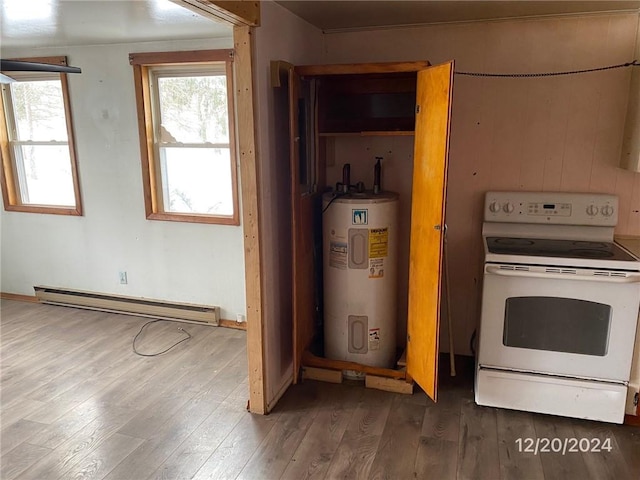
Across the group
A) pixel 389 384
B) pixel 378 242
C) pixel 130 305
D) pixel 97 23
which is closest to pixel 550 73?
pixel 378 242

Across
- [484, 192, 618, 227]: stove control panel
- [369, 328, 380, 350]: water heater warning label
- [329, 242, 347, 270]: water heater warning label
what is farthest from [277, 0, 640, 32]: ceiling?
[369, 328, 380, 350]: water heater warning label

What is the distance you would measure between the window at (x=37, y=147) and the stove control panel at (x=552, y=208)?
3.33 metres

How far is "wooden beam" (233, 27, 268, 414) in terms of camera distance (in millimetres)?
2207

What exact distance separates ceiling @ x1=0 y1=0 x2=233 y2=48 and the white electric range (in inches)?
75.2

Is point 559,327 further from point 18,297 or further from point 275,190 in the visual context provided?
Result: point 18,297

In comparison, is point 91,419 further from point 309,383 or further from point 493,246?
point 493,246

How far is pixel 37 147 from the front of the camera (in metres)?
4.20

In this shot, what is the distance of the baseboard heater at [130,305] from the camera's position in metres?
3.89

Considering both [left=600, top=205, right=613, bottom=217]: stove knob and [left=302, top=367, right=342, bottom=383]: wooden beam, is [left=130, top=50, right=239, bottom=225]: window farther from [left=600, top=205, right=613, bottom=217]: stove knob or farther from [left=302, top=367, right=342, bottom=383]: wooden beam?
[left=600, top=205, right=613, bottom=217]: stove knob

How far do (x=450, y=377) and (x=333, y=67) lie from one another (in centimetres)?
195

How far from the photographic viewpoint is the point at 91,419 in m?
2.57

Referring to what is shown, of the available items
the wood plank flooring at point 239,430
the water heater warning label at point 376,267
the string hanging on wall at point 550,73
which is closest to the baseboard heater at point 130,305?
the wood plank flooring at point 239,430

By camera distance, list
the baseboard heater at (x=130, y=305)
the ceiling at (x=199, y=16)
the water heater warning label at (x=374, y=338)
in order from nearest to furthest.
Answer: the ceiling at (x=199, y=16) < the water heater warning label at (x=374, y=338) < the baseboard heater at (x=130, y=305)

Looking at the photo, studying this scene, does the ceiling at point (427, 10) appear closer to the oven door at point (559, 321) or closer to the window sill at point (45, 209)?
the oven door at point (559, 321)
